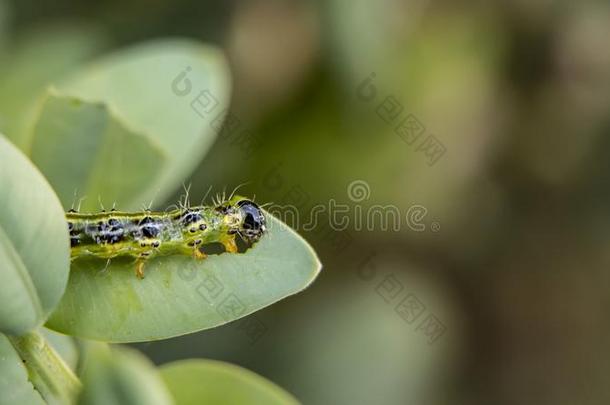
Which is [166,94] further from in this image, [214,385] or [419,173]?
[419,173]

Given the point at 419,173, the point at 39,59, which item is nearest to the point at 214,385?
the point at 39,59

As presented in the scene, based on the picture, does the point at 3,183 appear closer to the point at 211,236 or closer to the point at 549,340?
the point at 211,236

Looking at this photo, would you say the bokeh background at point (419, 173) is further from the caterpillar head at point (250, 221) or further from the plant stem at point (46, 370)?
the plant stem at point (46, 370)

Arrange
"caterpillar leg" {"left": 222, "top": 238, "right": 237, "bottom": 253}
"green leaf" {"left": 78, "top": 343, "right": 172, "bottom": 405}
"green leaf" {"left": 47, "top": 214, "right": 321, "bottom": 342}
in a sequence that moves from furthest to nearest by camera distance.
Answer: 1. "caterpillar leg" {"left": 222, "top": 238, "right": 237, "bottom": 253}
2. "green leaf" {"left": 47, "top": 214, "right": 321, "bottom": 342}
3. "green leaf" {"left": 78, "top": 343, "right": 172, "bottom": 405}

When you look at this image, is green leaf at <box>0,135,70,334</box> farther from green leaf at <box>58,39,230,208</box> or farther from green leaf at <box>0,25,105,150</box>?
green leaf at <box>0,25,105,150</box>

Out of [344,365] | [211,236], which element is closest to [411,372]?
[344,365]

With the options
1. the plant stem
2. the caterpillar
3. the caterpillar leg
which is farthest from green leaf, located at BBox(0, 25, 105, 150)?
the plant stem

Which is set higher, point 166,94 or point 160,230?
point 166,94
